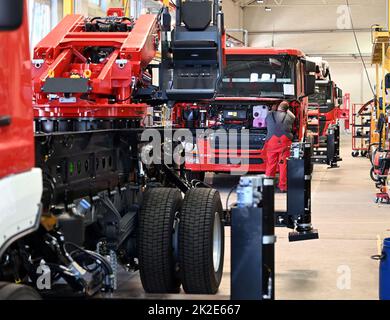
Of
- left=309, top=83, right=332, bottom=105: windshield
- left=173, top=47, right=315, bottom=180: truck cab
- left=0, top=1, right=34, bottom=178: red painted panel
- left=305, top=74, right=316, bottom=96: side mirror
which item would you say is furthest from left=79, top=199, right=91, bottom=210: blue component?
left=309, top=83, right=332, bottom=105: windshield

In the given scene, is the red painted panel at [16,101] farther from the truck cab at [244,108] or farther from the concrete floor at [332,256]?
the truck cab at [244,108]

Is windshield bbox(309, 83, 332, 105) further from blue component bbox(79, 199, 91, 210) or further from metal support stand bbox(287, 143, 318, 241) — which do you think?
blue component bbox(79, 199, 91, 210)

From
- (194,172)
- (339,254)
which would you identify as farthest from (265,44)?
(339,254)

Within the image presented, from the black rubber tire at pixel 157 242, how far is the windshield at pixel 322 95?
1693 cm

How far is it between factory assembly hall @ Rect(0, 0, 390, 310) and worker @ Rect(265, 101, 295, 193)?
25 millimetres

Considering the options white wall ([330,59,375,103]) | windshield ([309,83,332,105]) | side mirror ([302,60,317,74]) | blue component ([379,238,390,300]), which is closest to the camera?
blue component ([379,238,390,300])

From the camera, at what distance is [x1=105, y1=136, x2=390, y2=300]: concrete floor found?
19.9 ft

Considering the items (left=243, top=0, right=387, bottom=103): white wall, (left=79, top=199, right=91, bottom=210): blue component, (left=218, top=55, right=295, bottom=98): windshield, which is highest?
(left=243, top=0, right=387, bottom=103): white wall

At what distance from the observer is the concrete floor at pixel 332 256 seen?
607 centimetres

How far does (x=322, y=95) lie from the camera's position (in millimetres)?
21984

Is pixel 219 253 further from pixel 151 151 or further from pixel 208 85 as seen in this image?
pixel 208 85

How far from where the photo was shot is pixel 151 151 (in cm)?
636

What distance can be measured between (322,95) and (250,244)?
18784mm
